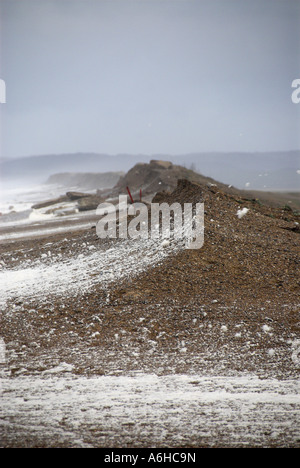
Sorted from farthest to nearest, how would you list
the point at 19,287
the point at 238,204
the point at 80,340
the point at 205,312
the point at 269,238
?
the point at 238,204, the point at 269,238, the point at 19,287, the point at 205,312, the point at 80,340

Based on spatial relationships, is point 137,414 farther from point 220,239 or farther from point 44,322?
point 220,239

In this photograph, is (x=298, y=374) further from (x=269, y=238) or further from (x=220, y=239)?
(x=269, y=238)

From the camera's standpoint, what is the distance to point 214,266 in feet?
24.1

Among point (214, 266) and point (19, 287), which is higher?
point (214, 266)

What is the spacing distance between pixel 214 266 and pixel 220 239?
2.99 feet

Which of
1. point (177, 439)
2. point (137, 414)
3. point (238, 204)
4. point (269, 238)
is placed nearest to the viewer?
point (177, 439)

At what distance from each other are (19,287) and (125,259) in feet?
7.70

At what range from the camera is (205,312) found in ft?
20.2
